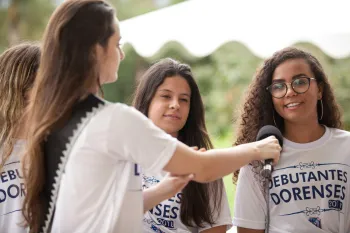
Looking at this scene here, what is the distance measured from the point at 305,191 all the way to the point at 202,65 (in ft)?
31.3

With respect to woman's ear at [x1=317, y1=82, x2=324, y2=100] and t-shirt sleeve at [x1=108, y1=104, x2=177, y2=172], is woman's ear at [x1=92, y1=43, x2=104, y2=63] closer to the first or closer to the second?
t-shirt sleeve at [x1=108, y1=104, x2=177, y2=172]

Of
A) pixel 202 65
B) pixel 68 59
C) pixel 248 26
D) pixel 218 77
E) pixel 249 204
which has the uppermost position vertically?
pixel 202 65

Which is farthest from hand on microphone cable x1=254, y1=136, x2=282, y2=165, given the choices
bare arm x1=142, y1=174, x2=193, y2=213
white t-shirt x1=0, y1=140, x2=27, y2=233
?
white t-shirt x1=0, y1=140, x2=27, y2=233

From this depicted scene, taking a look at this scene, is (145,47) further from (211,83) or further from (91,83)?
(211,83)

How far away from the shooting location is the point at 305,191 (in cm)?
277

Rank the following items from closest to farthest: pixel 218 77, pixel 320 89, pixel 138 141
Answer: pixel 138 141 < pixel 320 89 < pixel 218 77

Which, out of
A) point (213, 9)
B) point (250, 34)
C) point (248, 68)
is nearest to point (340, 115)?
point (250, 34)

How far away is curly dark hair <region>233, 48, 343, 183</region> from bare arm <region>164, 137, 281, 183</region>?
0.90 meters

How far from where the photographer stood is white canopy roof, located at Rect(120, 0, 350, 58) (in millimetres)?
3611

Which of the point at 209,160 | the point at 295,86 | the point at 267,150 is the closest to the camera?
the point at 209,160

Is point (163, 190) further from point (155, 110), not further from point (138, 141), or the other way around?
point (155, 110)

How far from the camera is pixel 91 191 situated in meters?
1.87

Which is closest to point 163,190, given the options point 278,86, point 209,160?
point 209,160

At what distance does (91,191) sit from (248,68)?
9488mm
